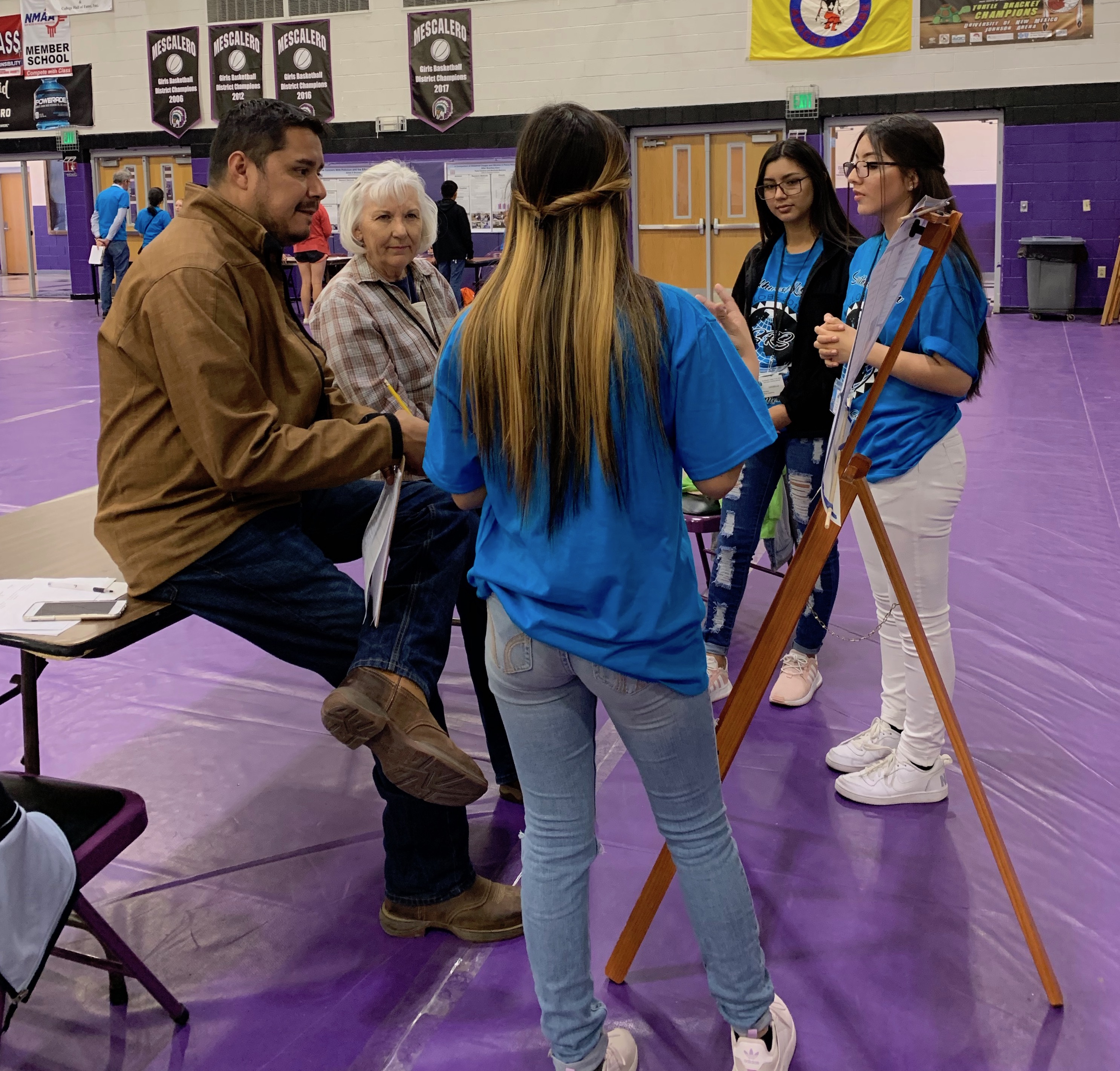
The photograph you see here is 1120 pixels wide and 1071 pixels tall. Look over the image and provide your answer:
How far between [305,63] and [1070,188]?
30.2 feet

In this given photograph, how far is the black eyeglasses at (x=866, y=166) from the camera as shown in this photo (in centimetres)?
233

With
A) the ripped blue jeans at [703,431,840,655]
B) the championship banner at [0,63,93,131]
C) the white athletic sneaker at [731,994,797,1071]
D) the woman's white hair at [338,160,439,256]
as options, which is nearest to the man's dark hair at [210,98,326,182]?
the woman's white hair at [338,160,439,256]

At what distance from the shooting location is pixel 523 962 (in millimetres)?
2107

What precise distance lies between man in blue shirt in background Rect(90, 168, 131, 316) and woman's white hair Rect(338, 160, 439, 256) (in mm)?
11356

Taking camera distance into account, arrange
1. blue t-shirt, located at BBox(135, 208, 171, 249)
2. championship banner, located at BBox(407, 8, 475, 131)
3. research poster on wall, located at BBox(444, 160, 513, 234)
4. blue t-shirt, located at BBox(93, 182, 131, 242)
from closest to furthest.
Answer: blue t-shirt, located at BBox(135, 208, 171, 249) < blue t-shirt, located at BBox(93, 182, 131, 242) < championship banner, located at BBox(407, 8, 475, 131) < research poster on wall, located at BBox(444, 160, 513, 234)

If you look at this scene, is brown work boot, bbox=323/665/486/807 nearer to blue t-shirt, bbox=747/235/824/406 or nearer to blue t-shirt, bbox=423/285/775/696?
blue t-shirt, bbox=423/285/775/696

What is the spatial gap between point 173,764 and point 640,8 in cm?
1193

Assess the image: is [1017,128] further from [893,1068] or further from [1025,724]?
[893,1068]

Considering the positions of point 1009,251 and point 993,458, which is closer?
point 993,458

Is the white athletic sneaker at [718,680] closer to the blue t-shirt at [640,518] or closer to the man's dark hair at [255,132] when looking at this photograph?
the blue t-shirt at [640,518]

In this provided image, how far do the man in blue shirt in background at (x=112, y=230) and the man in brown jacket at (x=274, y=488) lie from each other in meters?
12.0

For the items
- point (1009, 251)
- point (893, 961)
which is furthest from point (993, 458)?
point (1009, 251)

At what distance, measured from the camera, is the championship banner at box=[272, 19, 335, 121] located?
14.0 meters

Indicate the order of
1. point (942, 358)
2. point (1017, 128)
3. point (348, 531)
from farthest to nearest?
point (1017, 128)
point (348, 531)
point (942, 358)
